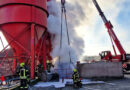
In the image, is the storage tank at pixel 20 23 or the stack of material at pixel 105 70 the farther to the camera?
the stack of material at pixel 105 70

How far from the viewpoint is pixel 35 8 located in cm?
1010

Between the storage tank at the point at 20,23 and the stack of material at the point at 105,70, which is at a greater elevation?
the storage tank at the point at 20,23

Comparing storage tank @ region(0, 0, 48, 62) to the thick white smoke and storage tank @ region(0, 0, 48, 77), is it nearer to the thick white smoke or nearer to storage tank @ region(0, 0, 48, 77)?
storage tank @ region(0, 0, 48, 77)

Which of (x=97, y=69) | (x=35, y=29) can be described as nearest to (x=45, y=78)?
(x=35, y=29)

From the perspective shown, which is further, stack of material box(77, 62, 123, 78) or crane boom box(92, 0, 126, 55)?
crane boom box(92, 0, 126, 55)

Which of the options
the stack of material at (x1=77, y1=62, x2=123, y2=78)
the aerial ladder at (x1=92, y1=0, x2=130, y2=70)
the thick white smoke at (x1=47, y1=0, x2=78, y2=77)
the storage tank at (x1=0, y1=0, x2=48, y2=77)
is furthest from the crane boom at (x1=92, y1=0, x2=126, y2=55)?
the storage tank at (x1=0, y1=0, x2=48, y2=77)

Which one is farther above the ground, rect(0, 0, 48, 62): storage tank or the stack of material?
rect(0, 0, 48, 62): storage tank

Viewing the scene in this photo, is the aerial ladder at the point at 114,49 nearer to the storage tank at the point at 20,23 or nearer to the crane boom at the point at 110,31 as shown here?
the crane boom at the point at 110,31

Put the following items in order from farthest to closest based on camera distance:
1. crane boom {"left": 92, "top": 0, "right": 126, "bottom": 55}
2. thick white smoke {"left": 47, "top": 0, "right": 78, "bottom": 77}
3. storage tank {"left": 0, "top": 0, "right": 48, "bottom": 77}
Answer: crane boom {"left": 92, "top": 0, "right": 126, "bottom": 55}, thick white smoke {"left": 47, "top": 0, "right": 78, "bottom": 77}, storage tank {"left": 0, "top": 0, "right": 48, "bottom": 77}

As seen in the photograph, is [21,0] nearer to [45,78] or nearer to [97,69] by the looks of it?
[45,78]

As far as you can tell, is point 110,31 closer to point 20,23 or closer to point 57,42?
point 57,42

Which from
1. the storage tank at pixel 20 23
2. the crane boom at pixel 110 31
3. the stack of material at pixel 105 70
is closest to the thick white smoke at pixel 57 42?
the stack of material at pixel 105 70

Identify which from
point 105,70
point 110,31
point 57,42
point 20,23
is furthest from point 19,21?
point 110,31

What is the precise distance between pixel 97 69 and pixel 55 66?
5890mm
